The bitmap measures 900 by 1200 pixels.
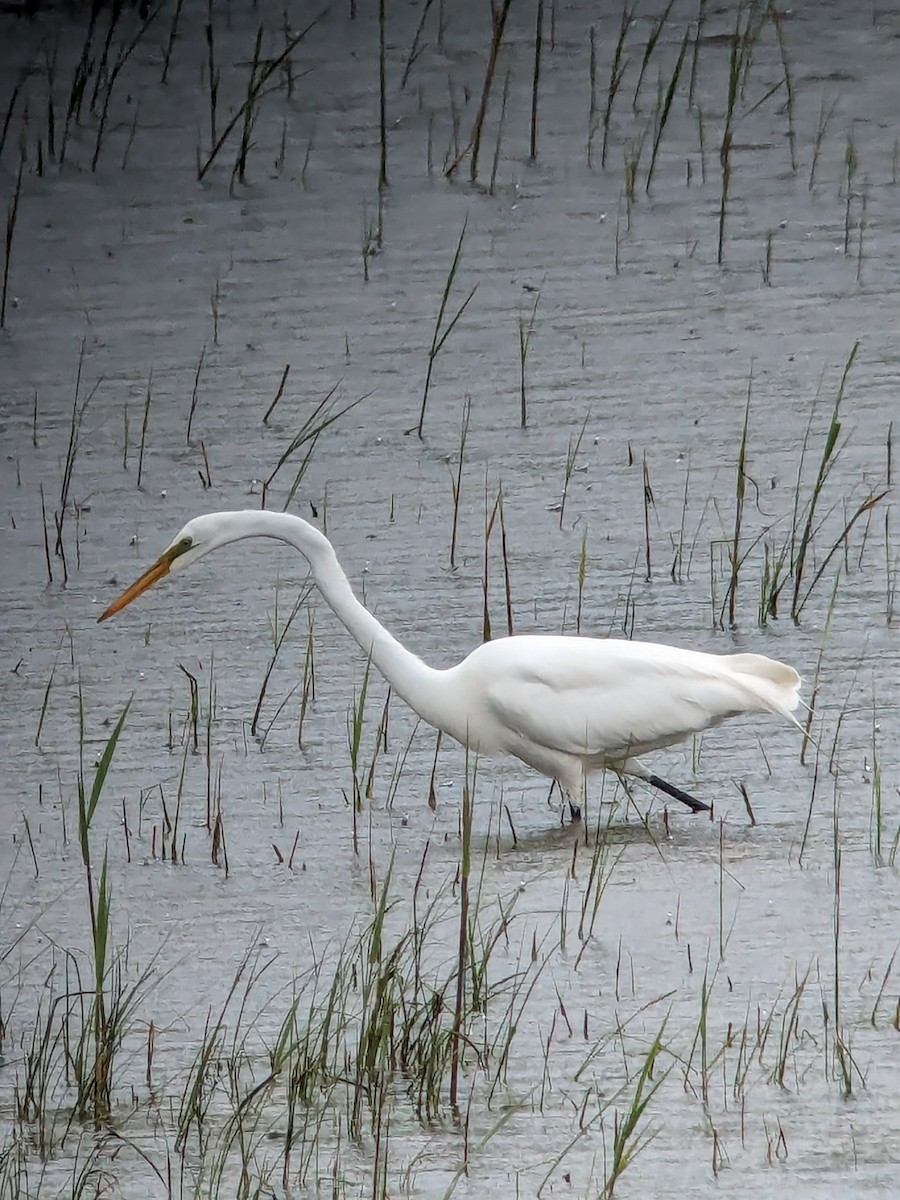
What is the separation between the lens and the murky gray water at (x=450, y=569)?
10.6 ft

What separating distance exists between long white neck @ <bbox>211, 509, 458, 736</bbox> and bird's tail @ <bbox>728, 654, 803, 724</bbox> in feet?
2.02

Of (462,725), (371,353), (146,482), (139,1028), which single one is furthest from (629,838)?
(371,353)

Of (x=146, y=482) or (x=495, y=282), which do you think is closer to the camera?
(x=146, y=482)

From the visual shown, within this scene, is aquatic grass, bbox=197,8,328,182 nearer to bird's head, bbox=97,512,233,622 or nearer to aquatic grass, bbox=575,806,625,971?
bird's head, bbox=97,512,233,622

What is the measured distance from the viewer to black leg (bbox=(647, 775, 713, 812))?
4.27 meters

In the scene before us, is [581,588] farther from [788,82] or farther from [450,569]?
[788,82]

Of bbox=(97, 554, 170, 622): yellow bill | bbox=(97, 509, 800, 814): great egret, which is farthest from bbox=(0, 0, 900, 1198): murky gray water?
bbox=(97, 554, 170, 622): yellow bill

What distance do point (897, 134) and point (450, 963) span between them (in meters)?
5.50

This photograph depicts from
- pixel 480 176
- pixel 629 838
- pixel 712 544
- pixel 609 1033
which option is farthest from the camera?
pixel 480 176

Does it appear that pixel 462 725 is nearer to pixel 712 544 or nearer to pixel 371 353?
pixel 712 544

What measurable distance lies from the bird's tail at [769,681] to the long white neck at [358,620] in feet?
2.02

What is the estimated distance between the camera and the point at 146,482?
20.7 ft

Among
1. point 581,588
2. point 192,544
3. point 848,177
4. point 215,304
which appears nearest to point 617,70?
point 848,177

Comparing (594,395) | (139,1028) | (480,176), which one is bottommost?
(139,1028)
